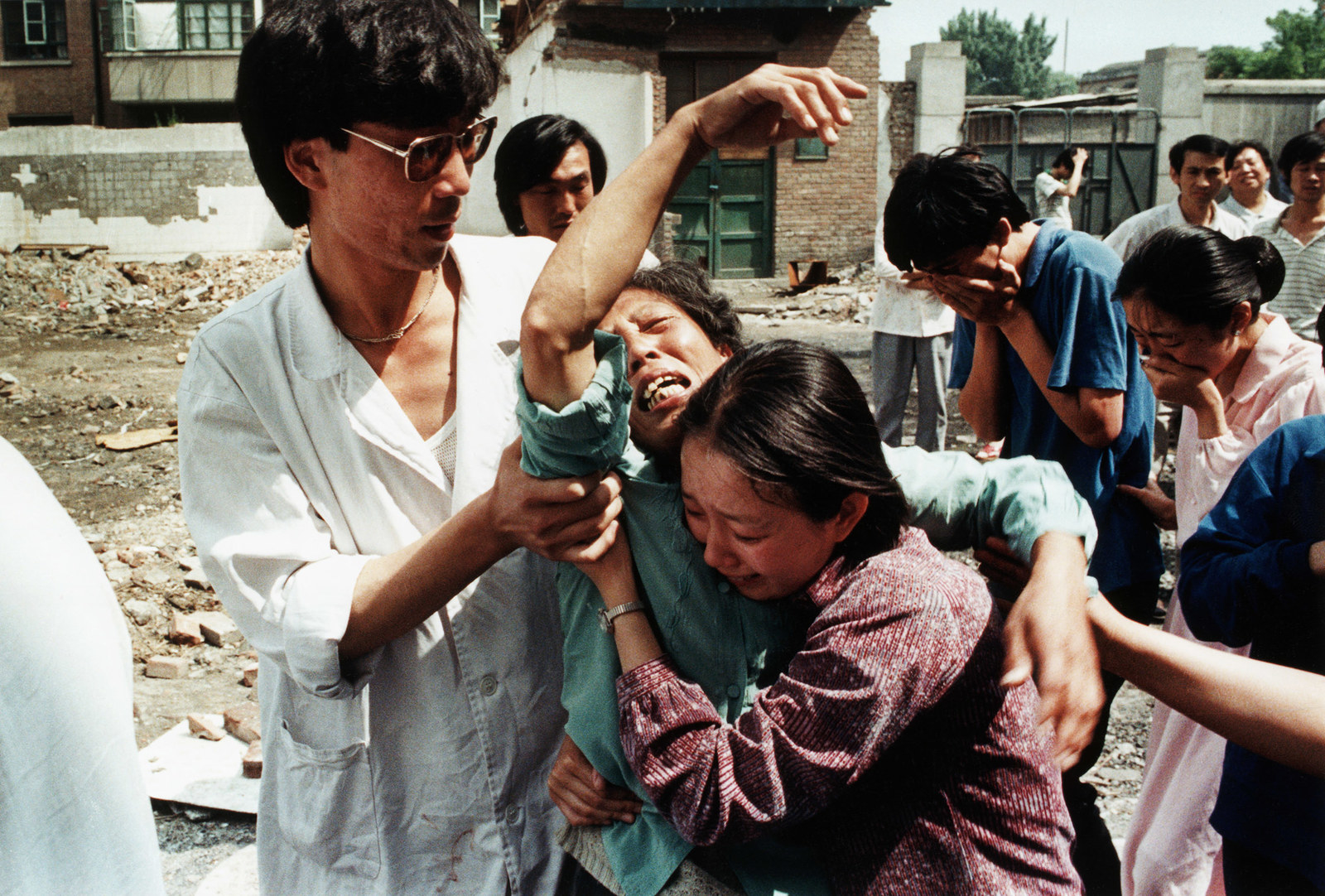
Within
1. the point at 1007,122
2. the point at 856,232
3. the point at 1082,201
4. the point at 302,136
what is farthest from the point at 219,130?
the point at 302,136

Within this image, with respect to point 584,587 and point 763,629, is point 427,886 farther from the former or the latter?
point 763,629

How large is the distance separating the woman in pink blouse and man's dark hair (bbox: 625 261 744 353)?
331 mm

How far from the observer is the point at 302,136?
1.50 metres

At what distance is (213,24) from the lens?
25656mm

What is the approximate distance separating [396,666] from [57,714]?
0.52m

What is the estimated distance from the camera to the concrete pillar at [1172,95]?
15930mm

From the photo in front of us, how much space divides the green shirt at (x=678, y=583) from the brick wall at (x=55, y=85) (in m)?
30.2

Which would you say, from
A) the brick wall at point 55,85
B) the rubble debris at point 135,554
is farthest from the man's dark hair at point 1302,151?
the brick wall at point 55,85

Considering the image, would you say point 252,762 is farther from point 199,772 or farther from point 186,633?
point 186,633

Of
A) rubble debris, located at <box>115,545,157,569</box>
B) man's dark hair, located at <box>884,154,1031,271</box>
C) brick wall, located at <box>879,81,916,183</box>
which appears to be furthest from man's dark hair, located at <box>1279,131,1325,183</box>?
brick wall, located at <box>879,81,916,183</box>

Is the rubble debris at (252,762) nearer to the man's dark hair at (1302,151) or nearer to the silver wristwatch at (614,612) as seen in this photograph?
the silver wristwatch at (614,612)

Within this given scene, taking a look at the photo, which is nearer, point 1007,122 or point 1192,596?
point 1192,596

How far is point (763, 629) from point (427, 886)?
675 millimetres

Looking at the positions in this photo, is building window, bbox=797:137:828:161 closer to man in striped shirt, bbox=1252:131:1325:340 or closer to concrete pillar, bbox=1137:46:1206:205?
concrete pillar, bbox=1137:46:1206:205
